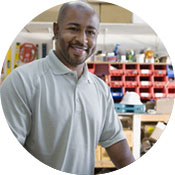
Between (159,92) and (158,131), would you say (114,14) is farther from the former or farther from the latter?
(158,131)

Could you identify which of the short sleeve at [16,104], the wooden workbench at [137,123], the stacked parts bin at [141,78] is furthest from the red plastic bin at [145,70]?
the short sleeve at [16,104]

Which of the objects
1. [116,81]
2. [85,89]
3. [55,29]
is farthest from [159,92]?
[55,29]

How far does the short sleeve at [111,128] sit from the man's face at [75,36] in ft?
0.49

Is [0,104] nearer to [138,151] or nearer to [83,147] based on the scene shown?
[83,147]

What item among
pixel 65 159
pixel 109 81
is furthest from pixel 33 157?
pixel 109 81

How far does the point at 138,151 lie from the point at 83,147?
7.1 inches

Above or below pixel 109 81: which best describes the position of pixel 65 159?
below

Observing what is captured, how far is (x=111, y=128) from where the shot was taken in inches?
23.9

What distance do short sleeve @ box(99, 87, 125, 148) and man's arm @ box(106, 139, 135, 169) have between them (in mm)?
21

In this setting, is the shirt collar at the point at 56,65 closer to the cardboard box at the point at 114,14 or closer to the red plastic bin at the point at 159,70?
the cardboard box at the point at 114,14

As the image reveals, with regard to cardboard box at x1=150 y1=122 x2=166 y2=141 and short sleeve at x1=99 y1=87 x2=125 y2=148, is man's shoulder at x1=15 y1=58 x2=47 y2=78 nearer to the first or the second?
short sleeve at x1=99 y1=87 x2=125 y2=148

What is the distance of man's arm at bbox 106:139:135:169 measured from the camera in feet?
2.05

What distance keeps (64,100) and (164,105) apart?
1.04 feet

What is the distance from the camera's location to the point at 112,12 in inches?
24.7
